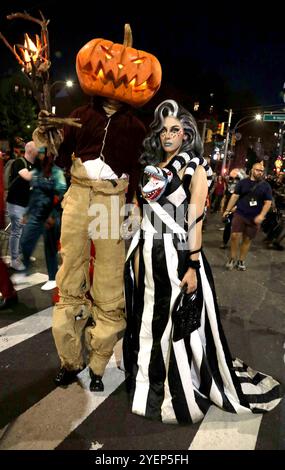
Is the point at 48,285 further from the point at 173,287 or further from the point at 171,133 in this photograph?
the point at 171,133

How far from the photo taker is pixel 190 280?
2314 millimetres

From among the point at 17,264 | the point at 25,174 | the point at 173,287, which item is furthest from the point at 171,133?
the point at 17,264

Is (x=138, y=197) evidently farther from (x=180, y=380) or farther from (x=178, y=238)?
(x=180, y=380)

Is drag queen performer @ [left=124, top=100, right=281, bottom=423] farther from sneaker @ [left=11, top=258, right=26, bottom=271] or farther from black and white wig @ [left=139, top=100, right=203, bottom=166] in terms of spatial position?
sneaker @ [left=11, top=258, right=26, bottom=271]

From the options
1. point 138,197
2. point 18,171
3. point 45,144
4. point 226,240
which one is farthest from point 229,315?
point 226,240

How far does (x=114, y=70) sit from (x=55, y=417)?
241cm

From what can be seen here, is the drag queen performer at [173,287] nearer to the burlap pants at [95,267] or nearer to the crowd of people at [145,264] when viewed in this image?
the crowd of people at [145,264]

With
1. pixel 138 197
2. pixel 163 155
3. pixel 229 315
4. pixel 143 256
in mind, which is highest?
pixel 163 155

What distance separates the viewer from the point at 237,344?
3.63 metres

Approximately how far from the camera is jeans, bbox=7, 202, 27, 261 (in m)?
5.09

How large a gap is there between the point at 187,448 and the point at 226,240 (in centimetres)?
636

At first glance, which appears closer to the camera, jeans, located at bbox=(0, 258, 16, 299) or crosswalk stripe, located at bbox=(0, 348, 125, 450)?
crosswalk stripe, located at bbox=(0, 348, 125, 450)

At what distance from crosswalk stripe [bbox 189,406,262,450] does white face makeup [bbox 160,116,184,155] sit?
1903 mm

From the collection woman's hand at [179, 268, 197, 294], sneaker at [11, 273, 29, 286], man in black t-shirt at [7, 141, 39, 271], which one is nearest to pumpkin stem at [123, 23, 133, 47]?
woman's hand at [179, 268, 197, 294]
